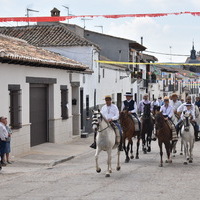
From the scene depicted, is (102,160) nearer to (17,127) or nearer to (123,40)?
(17,127)

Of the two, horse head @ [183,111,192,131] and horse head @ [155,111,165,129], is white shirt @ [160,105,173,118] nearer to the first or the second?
horse head @ [183,111,192,131]

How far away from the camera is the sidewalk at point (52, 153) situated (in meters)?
18.8

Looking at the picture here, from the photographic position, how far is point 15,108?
20750 mm

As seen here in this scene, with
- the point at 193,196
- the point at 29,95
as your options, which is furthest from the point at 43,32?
the point at 193,196

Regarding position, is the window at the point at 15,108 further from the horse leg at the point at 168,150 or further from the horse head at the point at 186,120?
the horse head at the point at 186,120

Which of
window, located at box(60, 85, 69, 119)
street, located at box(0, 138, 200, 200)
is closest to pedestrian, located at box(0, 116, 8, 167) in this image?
street, located at box(0, 138, 200, 200)

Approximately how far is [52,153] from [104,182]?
8919mm

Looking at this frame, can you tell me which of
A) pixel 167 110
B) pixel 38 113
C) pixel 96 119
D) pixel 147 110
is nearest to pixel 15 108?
pixel 38 113

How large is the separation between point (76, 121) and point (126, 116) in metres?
13.1

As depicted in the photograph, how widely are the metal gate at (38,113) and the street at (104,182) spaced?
5558mm

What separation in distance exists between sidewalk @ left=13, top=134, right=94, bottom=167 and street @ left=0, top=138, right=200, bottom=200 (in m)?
0.91

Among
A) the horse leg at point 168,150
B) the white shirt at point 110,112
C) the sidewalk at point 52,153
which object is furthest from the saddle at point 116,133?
the sidewalk at point 52,153

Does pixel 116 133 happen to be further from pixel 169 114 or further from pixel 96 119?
pixel 169 114

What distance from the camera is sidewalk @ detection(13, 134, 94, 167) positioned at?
18800mm
